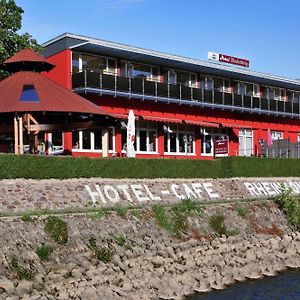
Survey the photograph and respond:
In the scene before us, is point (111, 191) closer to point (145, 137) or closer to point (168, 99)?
point (145, 137)

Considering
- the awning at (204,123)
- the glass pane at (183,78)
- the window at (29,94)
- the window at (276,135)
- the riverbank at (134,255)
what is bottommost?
the riverbank at (134,255)

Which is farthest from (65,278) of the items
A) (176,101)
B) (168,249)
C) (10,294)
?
(176,101)

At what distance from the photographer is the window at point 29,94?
2381cm

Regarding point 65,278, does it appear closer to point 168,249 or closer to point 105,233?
point 105,233

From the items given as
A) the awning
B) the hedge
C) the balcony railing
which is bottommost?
the hedge

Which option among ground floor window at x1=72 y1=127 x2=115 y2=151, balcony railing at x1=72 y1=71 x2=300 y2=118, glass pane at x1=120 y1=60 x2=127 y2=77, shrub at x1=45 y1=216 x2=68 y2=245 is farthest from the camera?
glass pane at x1=120 y1=60 x2=127 y2=77

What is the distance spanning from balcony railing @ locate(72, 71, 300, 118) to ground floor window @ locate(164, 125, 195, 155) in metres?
2.06

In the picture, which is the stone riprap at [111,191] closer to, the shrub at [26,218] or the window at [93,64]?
the shrub at [26,218]

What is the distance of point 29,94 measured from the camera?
79.2 ft

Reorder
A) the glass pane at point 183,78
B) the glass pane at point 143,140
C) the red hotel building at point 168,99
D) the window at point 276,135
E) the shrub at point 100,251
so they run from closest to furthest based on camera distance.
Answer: the shrub at point 100,251
the red hotel building at point 168,99
the glass pane at point 143,140
the glass pane at point 183,78
the window at point 276,135

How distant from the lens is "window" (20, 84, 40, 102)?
23.8m

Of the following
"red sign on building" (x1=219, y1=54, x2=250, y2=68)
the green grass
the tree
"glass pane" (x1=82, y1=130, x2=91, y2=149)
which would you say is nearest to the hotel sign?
"red sign on building" (x1=219, y1=54, x2=250, y2=68)

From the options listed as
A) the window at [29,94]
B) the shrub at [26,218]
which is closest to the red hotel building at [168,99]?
the window at [29,94]

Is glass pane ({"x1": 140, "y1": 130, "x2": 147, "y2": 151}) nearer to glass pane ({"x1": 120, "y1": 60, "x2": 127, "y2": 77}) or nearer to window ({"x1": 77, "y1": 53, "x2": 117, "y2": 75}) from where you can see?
glass pane ({"x1": 120, "y1": 60, "x2": 127, "y2": 77})
